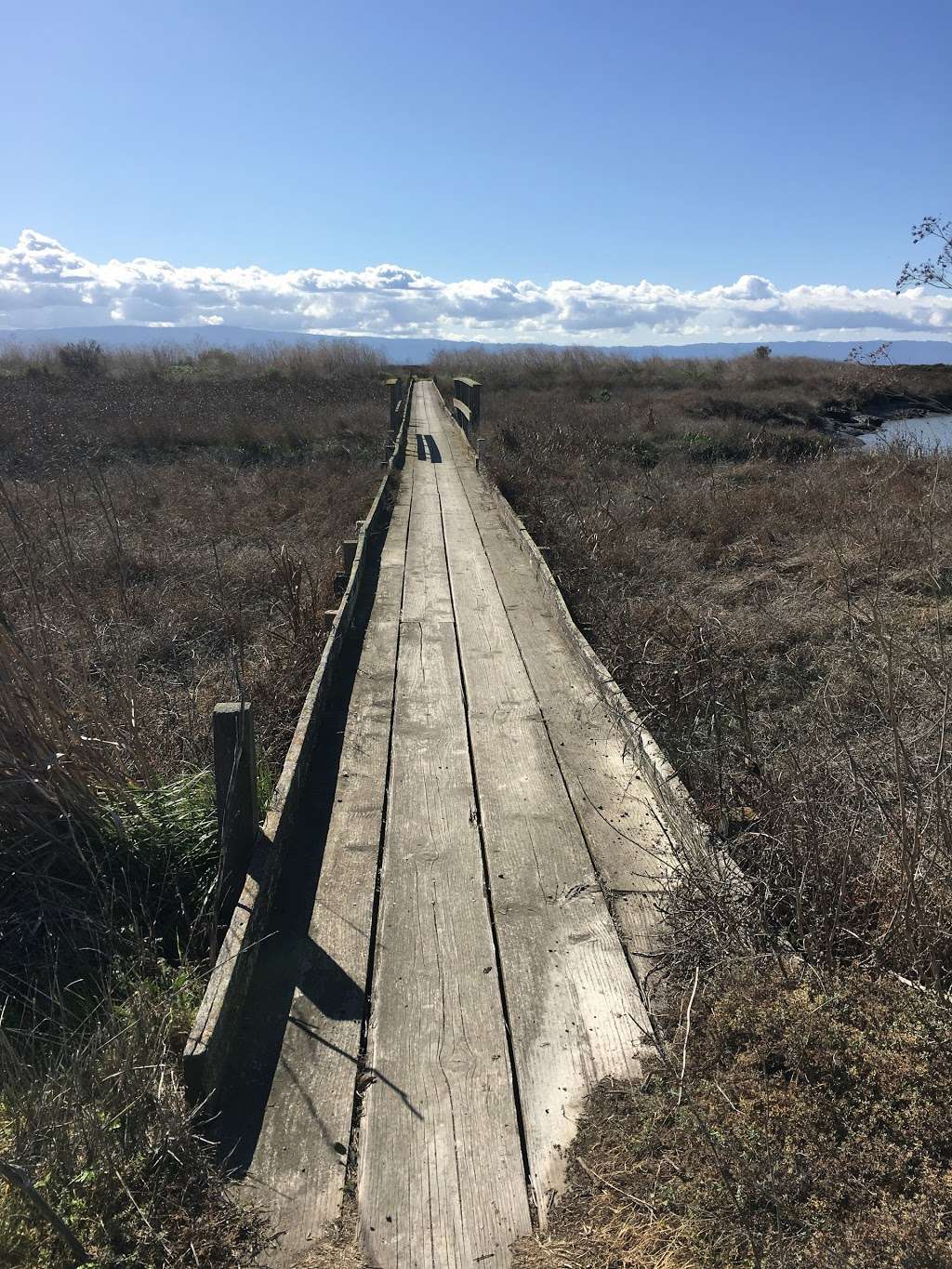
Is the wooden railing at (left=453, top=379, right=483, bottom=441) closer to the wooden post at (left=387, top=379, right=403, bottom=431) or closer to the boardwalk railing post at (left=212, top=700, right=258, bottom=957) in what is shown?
the wooden post at (left=387, top=379, right=403, bottom=431)

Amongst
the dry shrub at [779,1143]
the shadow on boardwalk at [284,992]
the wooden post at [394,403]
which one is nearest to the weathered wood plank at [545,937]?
the dry shrub at [779,1143]

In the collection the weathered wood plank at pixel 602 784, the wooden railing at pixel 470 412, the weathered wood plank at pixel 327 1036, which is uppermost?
the wooden railing at pixel 470 412

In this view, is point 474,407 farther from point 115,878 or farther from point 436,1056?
point 436,1056

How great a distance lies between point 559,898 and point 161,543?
810 cm

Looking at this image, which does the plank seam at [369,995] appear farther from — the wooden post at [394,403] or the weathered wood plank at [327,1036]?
the wooden post at [394,403]

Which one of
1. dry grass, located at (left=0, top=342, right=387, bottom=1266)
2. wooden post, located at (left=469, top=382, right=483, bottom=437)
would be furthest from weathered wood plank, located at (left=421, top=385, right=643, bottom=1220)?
wooden post, located at (left=469, top=382, right=483, bottom=437)

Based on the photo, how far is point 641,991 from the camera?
256 cm

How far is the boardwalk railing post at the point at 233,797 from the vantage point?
280 centimetres

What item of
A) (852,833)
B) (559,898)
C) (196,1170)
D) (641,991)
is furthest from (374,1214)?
(852,833)

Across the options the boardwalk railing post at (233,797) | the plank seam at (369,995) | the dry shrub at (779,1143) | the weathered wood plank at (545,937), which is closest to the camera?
the dry shrub at (779,1143)

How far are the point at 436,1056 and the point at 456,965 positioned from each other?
1.26 feet

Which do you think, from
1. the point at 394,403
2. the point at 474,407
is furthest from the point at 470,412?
the point at 394,403

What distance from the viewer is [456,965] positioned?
2.69 metres

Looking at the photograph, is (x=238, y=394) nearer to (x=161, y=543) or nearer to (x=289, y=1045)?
(x=161, y=543)
